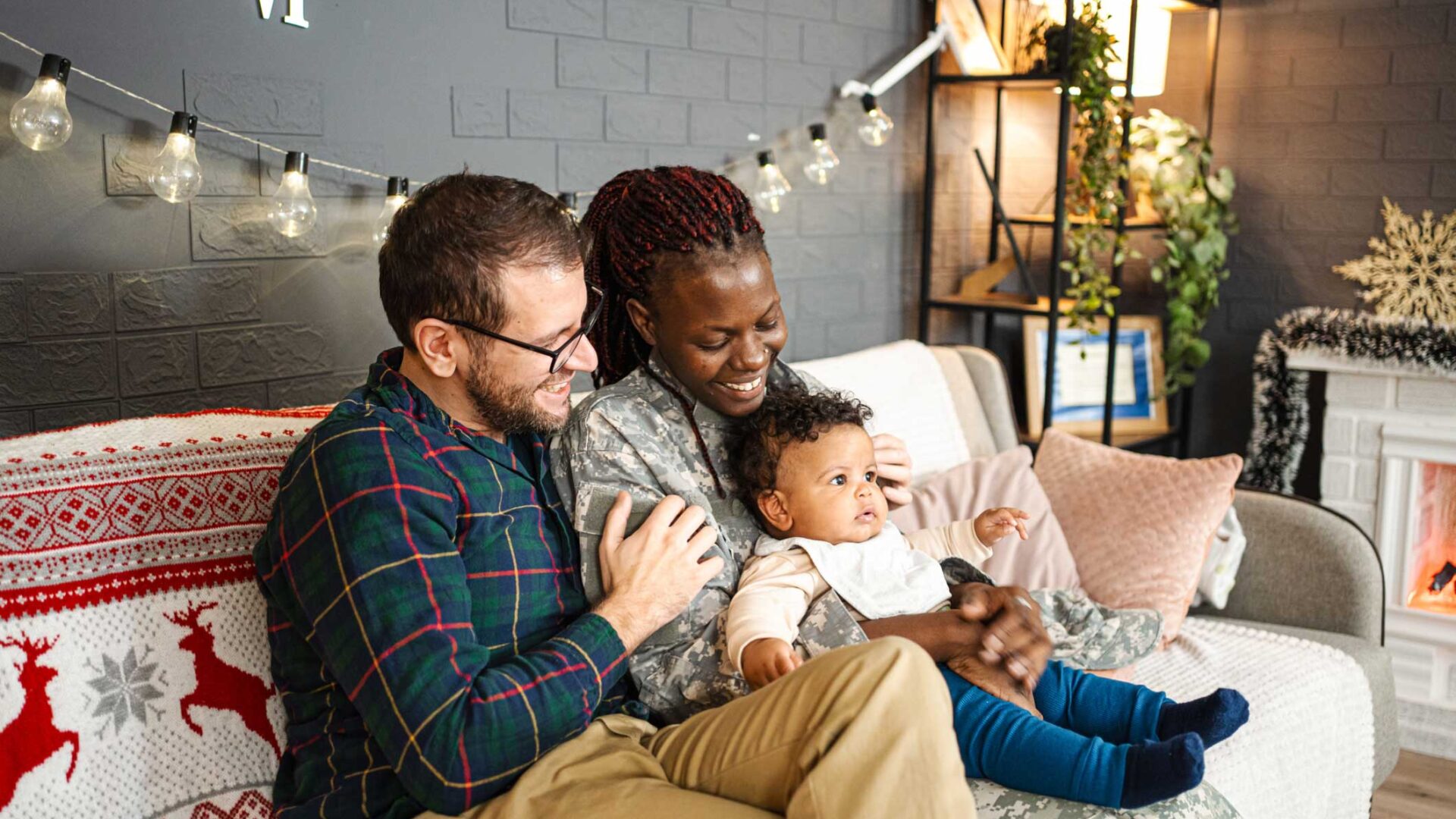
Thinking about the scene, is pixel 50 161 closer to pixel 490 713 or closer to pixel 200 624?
pixel 200 624

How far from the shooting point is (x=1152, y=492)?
92.8 inches

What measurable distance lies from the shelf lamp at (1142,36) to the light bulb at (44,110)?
8.21ft

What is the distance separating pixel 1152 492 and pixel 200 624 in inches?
67.1

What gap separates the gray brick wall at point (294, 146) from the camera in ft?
6.10

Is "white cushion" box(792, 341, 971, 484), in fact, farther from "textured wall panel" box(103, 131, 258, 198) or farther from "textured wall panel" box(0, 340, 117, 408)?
"textured wall panel" box(0, 340, 117, 408)

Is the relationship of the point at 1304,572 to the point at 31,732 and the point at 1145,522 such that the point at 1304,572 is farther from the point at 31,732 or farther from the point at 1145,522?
the point at 31,732

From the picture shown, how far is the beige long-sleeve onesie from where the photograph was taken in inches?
58.3

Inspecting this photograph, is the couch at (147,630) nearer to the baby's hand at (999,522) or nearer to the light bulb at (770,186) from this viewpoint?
the baby's hand at (999,522)

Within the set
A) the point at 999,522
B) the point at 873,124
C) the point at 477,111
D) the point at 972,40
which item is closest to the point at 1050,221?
the point at 972,40

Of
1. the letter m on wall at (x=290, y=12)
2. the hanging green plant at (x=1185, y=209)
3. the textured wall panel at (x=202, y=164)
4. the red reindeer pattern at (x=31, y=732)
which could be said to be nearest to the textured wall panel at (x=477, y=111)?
the letter m on wall at (x=290, y=12)

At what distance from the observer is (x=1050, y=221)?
352cm

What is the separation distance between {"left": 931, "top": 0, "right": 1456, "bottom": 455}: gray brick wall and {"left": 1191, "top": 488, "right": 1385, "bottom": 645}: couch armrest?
135 centimetres

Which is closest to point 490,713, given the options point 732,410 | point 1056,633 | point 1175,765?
point 732,410

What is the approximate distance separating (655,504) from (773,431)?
222mm
